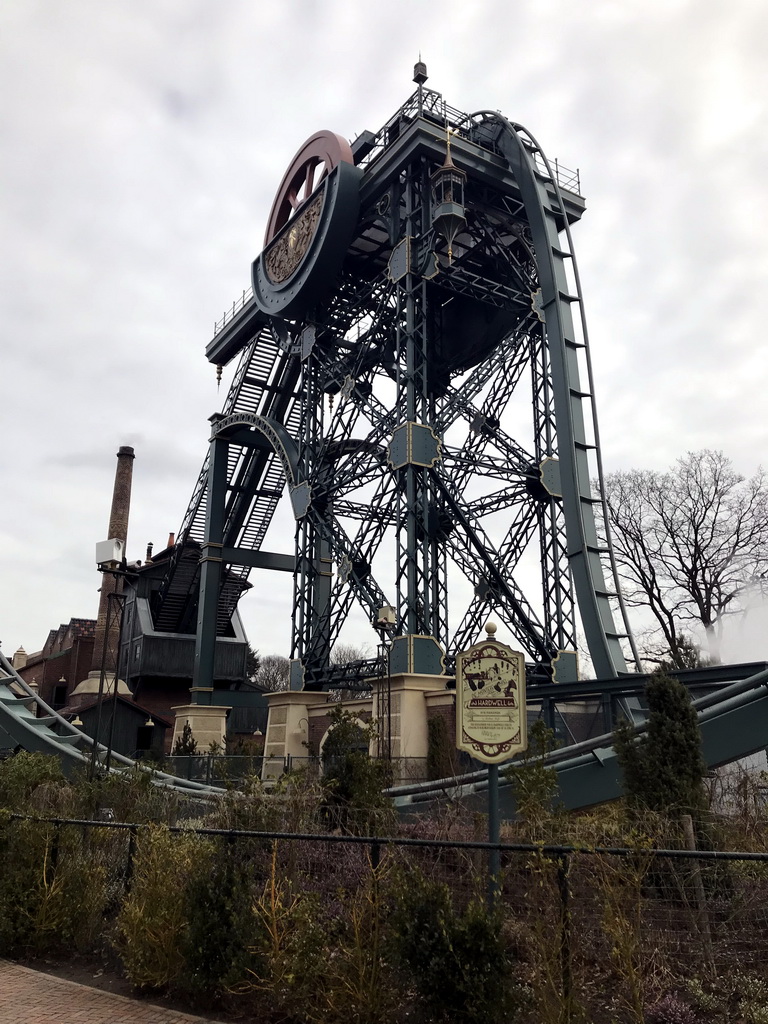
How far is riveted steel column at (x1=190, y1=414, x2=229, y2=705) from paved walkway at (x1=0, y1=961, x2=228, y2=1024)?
27.4m

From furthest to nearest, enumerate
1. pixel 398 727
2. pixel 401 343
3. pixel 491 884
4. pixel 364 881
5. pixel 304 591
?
1. pixel 304 591
2. pixel 401 343
3. pixel 398 727
4. pixel 364 881
5. pixel 491 884

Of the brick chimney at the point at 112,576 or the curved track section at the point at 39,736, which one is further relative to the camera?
the brick chimney at the point at 112,576

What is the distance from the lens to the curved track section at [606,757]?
10578 millimetres

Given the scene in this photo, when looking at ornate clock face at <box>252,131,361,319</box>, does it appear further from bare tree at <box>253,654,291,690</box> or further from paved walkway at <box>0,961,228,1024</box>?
bare tree at <box>253,654,291,690</box>

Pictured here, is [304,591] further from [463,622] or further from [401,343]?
[401,343]

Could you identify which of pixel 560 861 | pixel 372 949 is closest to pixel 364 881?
pixel 372 949

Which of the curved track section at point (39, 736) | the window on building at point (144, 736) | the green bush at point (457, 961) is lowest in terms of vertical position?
the green bush at point (457, 961)

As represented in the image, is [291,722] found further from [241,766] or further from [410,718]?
[410,718]

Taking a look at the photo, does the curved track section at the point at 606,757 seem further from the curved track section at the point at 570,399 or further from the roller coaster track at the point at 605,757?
the curved track section at the point at 570,399

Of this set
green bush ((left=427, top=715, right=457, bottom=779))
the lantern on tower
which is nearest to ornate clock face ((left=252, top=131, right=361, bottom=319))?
the lantern on tower

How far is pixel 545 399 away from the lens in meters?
27.2

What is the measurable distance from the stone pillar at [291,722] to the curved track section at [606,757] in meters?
12.8

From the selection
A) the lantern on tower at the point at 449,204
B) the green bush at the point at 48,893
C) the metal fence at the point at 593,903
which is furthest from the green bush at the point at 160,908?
the lantern on tower at the point at 449,204

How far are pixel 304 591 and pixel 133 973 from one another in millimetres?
21442
